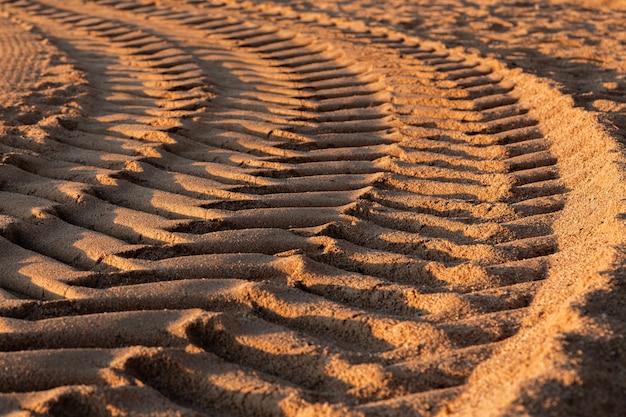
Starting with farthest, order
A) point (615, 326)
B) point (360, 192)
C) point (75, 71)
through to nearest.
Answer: point (75, 71)
point (360, 192)
point (615, 326)

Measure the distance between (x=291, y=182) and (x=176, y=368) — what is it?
50.0 inches

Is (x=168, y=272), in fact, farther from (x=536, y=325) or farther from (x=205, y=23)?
(x=205, y=23)

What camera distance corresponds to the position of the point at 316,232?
242 centimetres

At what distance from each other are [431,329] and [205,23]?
4.68 metres

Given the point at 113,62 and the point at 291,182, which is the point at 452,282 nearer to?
the point at 291,182

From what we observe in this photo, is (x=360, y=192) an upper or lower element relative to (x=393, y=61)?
lower

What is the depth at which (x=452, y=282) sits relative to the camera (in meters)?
2.09

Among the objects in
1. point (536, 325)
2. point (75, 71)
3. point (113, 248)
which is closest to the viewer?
point (536, 325)

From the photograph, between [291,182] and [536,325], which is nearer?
[536,325]

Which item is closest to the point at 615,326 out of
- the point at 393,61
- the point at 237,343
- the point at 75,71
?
the point at 237,343

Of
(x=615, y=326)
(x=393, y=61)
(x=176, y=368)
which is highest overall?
(x=393, y=61)

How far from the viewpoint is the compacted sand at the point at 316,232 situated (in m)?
1.64

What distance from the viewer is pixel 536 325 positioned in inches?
69.7

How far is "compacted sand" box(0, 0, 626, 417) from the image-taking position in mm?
1640
